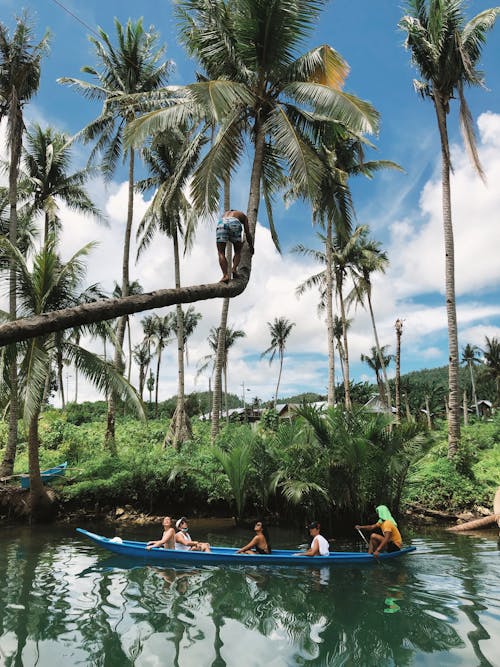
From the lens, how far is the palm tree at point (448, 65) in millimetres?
15521

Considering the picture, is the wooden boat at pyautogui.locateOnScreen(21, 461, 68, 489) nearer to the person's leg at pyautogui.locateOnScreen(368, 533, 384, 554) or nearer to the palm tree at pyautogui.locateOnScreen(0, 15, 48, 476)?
the palm tree at pyautogui.locateOnScreen(0, 15, 48, 476)

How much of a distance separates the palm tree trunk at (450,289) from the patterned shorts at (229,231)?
1156 centimetres

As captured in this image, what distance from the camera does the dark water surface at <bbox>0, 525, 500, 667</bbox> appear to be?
224 inches

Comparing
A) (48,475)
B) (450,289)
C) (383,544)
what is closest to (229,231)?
(383,544)

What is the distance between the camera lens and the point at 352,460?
38.3ft

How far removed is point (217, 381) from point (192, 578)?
10.6 m

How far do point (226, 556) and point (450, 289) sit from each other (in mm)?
11601

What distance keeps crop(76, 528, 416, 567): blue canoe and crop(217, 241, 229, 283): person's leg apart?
6279 mm

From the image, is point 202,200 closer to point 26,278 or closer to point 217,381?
point 26,278


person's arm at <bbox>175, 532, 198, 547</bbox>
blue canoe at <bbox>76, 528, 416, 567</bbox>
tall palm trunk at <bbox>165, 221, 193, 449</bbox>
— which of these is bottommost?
blue canoe at <bbox>76, 528, 416, 567</bbox>

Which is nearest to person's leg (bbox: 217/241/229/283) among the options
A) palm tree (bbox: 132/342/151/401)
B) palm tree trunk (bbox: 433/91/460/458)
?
palm tree trunk (bbox: 433/91/460/458)

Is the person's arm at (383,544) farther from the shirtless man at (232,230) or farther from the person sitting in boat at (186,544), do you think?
the shirtless man at (232,230)

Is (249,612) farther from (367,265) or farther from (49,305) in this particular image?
(367,265)

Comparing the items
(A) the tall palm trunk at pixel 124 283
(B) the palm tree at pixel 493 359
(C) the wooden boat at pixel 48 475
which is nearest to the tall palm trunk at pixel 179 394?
(A) the tall palm trunk at pixel 124 283
